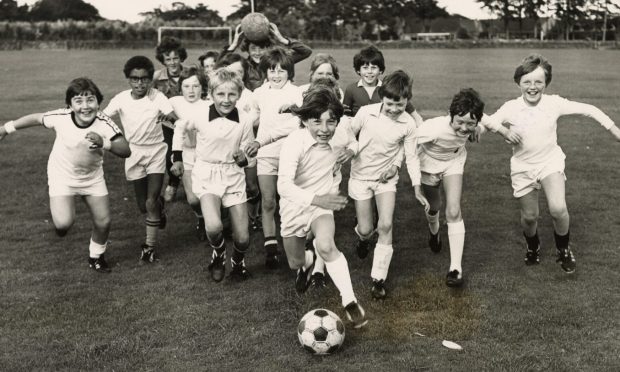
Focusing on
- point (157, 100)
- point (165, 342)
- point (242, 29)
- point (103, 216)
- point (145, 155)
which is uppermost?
point (242, 29)

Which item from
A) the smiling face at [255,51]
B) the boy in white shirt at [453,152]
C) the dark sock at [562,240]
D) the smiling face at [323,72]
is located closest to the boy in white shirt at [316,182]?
the boy in white shirt at [453,152]

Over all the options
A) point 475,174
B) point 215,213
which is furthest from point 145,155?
point 475,174

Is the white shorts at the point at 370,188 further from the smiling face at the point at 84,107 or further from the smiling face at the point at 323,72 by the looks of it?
the smiling face at the point at 84,107

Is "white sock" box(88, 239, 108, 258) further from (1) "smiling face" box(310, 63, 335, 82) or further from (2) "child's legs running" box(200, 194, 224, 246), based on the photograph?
(1) "smiling face" box(310, 63, 335, 82)

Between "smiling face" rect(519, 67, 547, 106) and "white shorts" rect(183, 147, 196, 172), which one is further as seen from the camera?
"white shorts" rect(183, 147, 196, 172)

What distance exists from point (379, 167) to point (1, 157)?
30.2ft

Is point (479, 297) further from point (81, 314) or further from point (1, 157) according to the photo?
point (1, 157)

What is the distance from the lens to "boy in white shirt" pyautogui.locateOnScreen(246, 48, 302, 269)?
7590mm

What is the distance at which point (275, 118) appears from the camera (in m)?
7.61

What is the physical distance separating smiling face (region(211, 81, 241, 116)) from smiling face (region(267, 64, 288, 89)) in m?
0.83

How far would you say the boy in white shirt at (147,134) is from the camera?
771 centimetres

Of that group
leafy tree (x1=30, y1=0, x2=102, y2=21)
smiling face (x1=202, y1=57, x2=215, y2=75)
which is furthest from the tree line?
smiling face (x1=202, y1=57, x2=215, y2=75)

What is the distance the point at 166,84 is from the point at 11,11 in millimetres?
102845

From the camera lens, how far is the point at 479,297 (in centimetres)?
642
